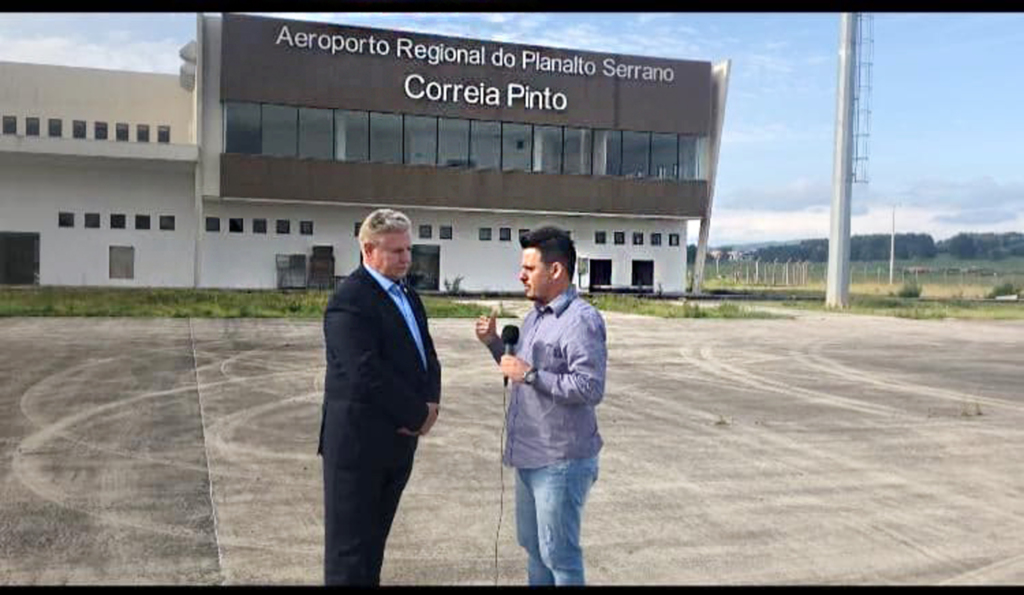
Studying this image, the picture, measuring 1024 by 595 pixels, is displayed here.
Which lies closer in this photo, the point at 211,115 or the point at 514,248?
the point at 211,115

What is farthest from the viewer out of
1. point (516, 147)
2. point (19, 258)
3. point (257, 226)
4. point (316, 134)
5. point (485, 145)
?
point (516, 147)

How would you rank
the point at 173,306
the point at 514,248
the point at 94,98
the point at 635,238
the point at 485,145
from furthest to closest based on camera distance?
the point at 635,238
the point at 514,248
the point at 485,145
the point at 94,98
the point at 173,306

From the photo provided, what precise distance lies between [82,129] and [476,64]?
20.1 meters

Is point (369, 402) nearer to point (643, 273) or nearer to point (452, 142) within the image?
point (452, 142)

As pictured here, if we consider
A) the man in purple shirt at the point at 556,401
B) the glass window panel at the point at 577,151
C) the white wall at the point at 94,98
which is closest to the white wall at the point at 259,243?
the white wall at the point at 94,98

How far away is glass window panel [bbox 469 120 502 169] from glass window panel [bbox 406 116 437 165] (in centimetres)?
195

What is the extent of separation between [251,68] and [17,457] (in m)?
34.9

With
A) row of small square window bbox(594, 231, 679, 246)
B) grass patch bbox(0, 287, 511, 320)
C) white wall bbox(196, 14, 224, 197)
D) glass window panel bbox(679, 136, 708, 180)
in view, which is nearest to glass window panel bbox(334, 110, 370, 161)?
white wall bbox(196, 14, 224, 197)

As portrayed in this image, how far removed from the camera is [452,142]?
143 ft

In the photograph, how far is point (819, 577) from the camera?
4973mm

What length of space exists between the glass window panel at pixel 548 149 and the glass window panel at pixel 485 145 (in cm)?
197

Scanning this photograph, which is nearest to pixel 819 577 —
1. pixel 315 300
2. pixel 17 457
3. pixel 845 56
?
pixel 17 457

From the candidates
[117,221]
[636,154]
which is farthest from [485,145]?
[117,221]

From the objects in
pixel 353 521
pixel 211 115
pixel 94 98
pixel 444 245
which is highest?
pixel 94 98
